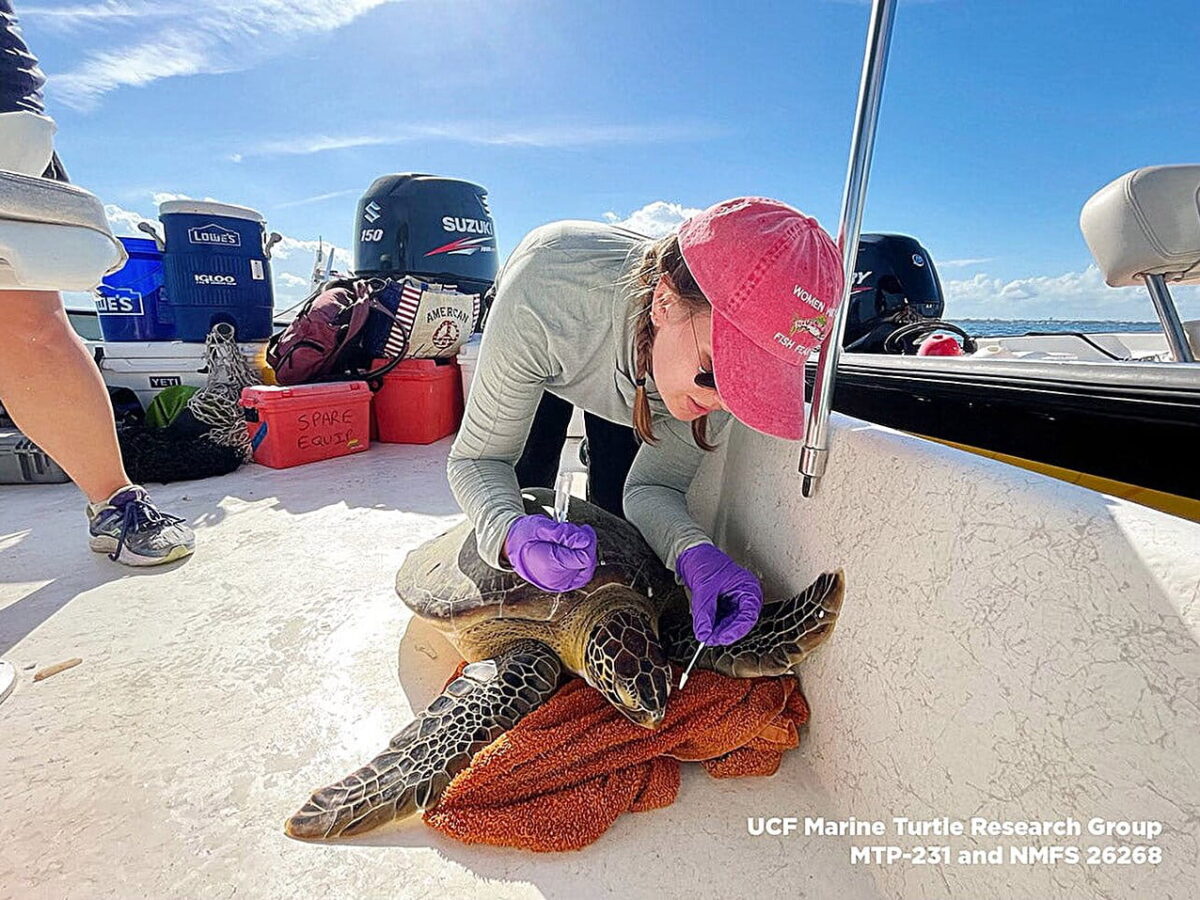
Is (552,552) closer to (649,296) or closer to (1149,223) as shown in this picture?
(649,296)

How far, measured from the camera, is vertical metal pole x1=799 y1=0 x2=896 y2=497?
627 mm

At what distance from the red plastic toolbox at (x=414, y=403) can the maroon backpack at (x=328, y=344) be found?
0.08 metres

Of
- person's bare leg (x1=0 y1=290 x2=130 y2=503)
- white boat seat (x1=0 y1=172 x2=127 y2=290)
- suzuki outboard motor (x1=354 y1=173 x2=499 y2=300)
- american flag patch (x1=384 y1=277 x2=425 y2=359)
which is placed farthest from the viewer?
suzuki outboard motor (x1=354 y1=173 x2=499 y2=300)

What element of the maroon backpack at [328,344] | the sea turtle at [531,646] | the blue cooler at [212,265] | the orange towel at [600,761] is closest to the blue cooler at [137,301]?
the blue cooler at [212,265]

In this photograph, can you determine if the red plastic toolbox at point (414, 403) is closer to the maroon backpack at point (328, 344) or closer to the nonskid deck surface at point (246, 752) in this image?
the maroon backpack at point (328, 344)

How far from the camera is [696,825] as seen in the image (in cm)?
68

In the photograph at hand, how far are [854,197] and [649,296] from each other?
0.26 metres

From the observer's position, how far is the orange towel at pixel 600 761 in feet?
2.19

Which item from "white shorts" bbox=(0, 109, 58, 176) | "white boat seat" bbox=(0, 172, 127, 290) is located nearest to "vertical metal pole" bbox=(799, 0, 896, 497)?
"white boat seat" bbox=(0, 172, 127, 290)

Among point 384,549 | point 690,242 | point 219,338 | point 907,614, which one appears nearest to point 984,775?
point 907,614

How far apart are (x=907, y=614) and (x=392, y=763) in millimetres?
617

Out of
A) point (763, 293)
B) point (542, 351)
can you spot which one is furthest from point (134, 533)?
point (763, 293)

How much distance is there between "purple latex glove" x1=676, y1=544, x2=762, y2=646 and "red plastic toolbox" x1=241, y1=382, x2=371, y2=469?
1.84m

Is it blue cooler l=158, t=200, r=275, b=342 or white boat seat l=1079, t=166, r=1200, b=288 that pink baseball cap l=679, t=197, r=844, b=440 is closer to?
white boat seat l=1079, t=166, r=1200, b=288
